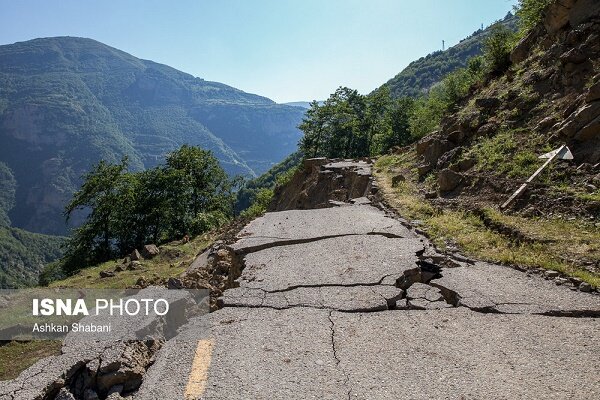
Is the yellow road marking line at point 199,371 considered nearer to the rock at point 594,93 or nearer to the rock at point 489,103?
the rock at point 594,93

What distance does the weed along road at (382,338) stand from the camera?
323 cm

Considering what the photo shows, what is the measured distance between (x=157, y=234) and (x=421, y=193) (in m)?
22.3

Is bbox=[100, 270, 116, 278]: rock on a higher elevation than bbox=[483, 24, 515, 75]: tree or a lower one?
lower

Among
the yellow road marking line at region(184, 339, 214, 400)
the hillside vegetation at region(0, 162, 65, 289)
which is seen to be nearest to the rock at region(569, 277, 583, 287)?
the yellow road marking line at region(184, 339, 214, 400)

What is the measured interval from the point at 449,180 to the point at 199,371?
30.2 ft

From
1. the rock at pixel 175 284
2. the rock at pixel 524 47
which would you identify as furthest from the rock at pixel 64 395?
the rock at pixel 524 47

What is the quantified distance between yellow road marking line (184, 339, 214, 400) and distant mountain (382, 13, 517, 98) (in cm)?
11763

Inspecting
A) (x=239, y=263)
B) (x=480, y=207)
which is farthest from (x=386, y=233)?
(x=239, y=263)

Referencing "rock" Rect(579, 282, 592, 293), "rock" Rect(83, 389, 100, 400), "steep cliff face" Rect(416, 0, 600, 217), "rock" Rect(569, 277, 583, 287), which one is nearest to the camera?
"rock" Rect(83, 389, 100, 400)

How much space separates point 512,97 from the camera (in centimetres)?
1277

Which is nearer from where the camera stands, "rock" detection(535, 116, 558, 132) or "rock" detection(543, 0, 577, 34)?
"rock" detection(535, 116, 558, 132)

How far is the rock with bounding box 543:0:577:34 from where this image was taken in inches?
498

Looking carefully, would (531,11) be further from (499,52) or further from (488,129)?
(488,129)

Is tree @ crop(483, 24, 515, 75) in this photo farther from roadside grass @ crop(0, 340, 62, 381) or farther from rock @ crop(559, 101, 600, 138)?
roadside grass @ crop(0, 340, 62, 381)
